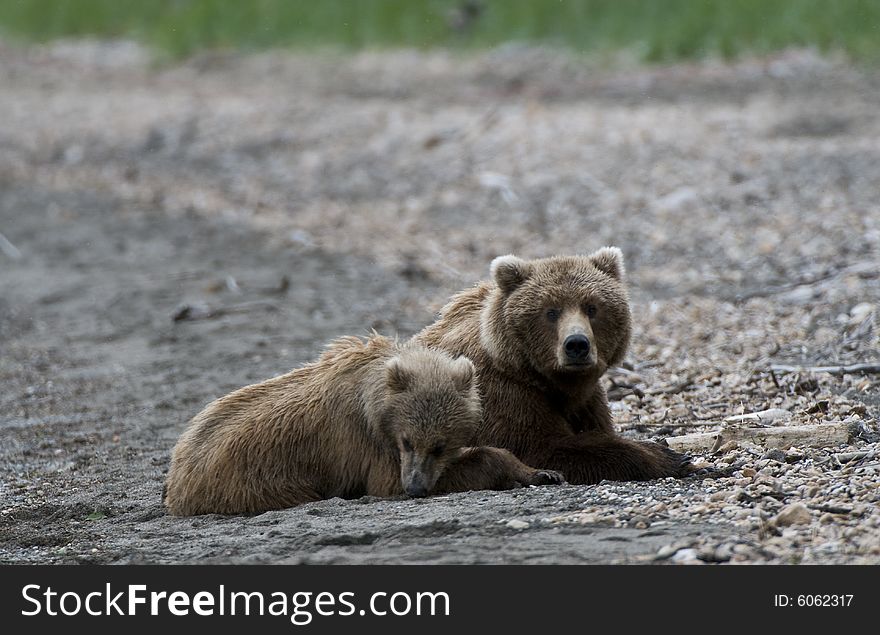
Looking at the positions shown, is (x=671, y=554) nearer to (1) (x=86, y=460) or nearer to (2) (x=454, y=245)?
(1) (x=86, y=460)

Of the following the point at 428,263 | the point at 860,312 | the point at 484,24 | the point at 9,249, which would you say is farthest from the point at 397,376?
the point at 484,24

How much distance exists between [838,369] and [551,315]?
7.84 ft

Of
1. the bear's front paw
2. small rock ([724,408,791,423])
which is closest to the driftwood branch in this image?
small rock ([724,408,791,423])

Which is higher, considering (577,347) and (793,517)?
(577,347)

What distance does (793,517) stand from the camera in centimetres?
537

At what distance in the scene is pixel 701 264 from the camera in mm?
12164

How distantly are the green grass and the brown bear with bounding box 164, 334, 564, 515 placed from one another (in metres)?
13.1

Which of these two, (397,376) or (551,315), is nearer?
(397,376)

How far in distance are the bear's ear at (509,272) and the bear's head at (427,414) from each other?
521mm

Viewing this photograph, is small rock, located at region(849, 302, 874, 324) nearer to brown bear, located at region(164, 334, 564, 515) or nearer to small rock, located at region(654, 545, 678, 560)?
brown bear, located at region(164, 334, 564, 515)

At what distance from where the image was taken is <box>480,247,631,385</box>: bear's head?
22.0ft

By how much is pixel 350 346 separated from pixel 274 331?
432 centimetres

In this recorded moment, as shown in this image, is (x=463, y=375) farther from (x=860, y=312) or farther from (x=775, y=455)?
(x=860, y=312)

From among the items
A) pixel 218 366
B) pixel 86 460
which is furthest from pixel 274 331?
pixel 86 460
